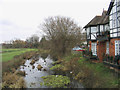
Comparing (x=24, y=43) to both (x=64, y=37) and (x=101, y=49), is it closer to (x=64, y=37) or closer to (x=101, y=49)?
(x=64, y=37)

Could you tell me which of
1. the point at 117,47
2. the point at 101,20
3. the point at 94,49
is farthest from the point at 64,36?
the point at 117,47

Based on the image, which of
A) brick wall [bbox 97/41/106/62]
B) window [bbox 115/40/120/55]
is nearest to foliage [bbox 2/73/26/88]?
window [bbox 115/40/120/55]

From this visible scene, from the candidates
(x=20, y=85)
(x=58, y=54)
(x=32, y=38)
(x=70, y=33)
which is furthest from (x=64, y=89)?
(x=32, y=38)

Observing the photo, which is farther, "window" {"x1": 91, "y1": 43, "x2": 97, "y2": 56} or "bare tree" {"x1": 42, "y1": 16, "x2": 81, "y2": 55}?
"bare tree" {"x1": 42, "y1": 16, "x2": 81, "y2": 55}

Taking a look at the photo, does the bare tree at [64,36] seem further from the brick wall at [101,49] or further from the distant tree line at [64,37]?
the brick wall at [101,49]

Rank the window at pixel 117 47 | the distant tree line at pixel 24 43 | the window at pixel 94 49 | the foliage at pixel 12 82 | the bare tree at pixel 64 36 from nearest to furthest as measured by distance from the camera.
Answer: the foliage at pixel 12 82, the window at pixel 117 47, the window at pixel 94 49, the bare tree at pixel 64 36, the distant tree line at pixel 24 43

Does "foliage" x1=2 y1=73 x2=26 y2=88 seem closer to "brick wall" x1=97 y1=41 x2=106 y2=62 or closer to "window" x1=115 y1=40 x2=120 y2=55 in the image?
"window" x1=115 y1=40 x2=120 y2=55

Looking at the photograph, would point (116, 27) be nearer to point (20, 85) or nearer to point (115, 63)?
point (115, 63)

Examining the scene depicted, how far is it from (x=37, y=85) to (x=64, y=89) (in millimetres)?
2916

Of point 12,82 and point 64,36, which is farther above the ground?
point 64,36

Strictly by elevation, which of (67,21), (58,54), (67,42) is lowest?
(58,54)

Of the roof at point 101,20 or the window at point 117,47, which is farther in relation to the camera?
the roof at point 101,20

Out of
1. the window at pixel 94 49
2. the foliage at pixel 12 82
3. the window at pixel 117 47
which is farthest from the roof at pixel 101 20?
the foliage at pixel 12 82

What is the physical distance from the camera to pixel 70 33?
97.2 ft
